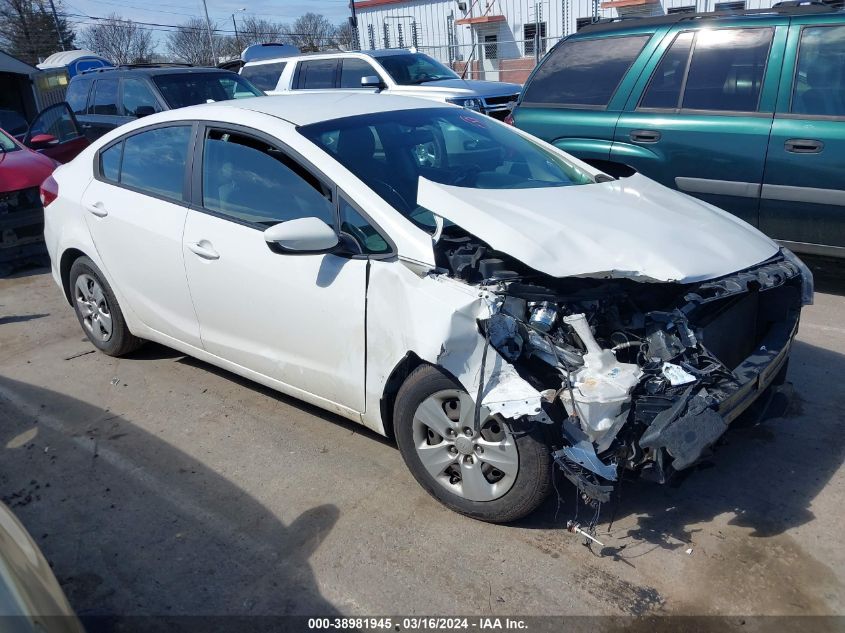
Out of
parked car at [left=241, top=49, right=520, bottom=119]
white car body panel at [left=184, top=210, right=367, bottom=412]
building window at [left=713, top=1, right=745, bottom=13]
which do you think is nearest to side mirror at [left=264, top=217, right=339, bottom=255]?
white car body panel at [left=184, top=210, right=367, bottom=412]

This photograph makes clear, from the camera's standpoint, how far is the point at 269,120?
379cm

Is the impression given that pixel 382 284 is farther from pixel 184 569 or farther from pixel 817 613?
pixel 817 613

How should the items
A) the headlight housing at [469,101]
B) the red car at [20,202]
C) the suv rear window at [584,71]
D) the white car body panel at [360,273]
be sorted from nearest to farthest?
→ the white car body panel at [360,273]
the suv rear window at [584,71]
the red car at [20,202]
the headlight housing at [469,101]

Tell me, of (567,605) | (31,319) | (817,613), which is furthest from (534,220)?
(31,319)

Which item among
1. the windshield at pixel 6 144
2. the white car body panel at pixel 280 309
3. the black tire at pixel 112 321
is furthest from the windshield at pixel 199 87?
the white car body panel at pixel 280 309

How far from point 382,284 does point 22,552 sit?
1657mm

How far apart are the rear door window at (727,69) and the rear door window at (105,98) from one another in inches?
317

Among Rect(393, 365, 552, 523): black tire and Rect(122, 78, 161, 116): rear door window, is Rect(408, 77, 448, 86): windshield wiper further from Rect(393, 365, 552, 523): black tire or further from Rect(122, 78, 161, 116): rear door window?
Rect(393, 365, 552, 523): black tire

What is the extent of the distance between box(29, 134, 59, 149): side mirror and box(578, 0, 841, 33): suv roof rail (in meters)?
6.25

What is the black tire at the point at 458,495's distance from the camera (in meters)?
2.87

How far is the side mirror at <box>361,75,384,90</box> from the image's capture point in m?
11.1

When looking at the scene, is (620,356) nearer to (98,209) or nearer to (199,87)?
(98,209)

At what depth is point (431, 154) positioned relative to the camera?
3.86 m

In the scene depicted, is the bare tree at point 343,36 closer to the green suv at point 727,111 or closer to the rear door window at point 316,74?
the rear door window at point 316,74
